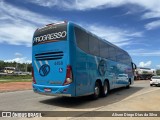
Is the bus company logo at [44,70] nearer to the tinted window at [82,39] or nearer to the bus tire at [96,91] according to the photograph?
the tinted window at [82,39]

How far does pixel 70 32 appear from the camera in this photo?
37.2ft

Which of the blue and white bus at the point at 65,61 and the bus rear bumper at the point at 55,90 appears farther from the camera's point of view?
the blue and white bus at the point at 65,61

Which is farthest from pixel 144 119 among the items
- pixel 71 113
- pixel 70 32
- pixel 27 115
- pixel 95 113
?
pixel 70 32

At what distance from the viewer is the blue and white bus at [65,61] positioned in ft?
36.9

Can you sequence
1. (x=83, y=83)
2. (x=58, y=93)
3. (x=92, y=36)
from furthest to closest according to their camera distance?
(x=92, y=36) < (x=83, y=83) < (x=58, y=93)

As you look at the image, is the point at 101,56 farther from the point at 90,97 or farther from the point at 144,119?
the point at 144,119

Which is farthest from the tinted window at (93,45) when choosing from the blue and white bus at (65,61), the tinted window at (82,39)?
the tinted window at (82,39)

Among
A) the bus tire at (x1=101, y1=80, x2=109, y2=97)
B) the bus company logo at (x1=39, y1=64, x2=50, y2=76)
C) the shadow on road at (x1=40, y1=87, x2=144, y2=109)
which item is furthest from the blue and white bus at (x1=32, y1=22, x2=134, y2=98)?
the bus tire at (x1=101, y1=80, x2=109, y2=97)

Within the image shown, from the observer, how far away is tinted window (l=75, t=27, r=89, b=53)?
38.8ft

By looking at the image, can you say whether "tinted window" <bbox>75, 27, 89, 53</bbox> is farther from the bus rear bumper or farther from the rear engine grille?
the bus rear bumper

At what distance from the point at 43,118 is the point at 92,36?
652 centimetres

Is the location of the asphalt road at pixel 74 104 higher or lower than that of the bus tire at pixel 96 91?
lower

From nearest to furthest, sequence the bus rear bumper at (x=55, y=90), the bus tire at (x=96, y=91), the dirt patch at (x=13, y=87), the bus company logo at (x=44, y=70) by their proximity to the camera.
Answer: the bus rear bumper at (x=55, y=90)
the bus company logo at (x=44, y=70)
the bus tire at (x=96, y=91)
the dirt patch at (x=13, y=87)

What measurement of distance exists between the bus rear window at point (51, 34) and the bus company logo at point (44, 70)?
1.22 meters
